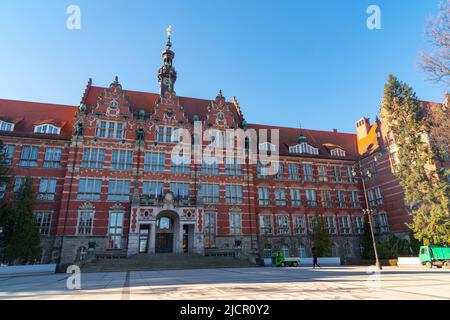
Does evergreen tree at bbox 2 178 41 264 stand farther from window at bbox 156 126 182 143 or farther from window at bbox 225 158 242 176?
window at bbox 225 158 242 176

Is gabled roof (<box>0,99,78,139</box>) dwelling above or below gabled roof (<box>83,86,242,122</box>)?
below

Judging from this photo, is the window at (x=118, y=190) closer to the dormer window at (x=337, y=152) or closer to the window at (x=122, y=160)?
the window at (x=122, y=160)

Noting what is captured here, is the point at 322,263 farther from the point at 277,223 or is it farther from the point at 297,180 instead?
the point at 297,180

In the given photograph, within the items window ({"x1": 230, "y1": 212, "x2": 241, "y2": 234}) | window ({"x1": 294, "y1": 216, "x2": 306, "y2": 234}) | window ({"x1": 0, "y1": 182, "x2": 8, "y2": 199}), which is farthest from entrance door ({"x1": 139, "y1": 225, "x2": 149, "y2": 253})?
window ({"x1": 294, "y1": 216, "x2": 306, "y2": 234})

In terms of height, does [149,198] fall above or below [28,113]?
below

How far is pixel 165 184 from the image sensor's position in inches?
1228

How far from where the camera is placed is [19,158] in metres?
28.8

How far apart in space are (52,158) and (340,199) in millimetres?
35868

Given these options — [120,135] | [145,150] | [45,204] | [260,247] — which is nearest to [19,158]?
[45,204]

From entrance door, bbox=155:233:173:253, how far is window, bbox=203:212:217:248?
3.72m

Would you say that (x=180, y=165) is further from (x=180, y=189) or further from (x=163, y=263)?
(x=163, y=263)

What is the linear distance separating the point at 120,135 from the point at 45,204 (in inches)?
405

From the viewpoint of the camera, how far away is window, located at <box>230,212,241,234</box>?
32.0m
